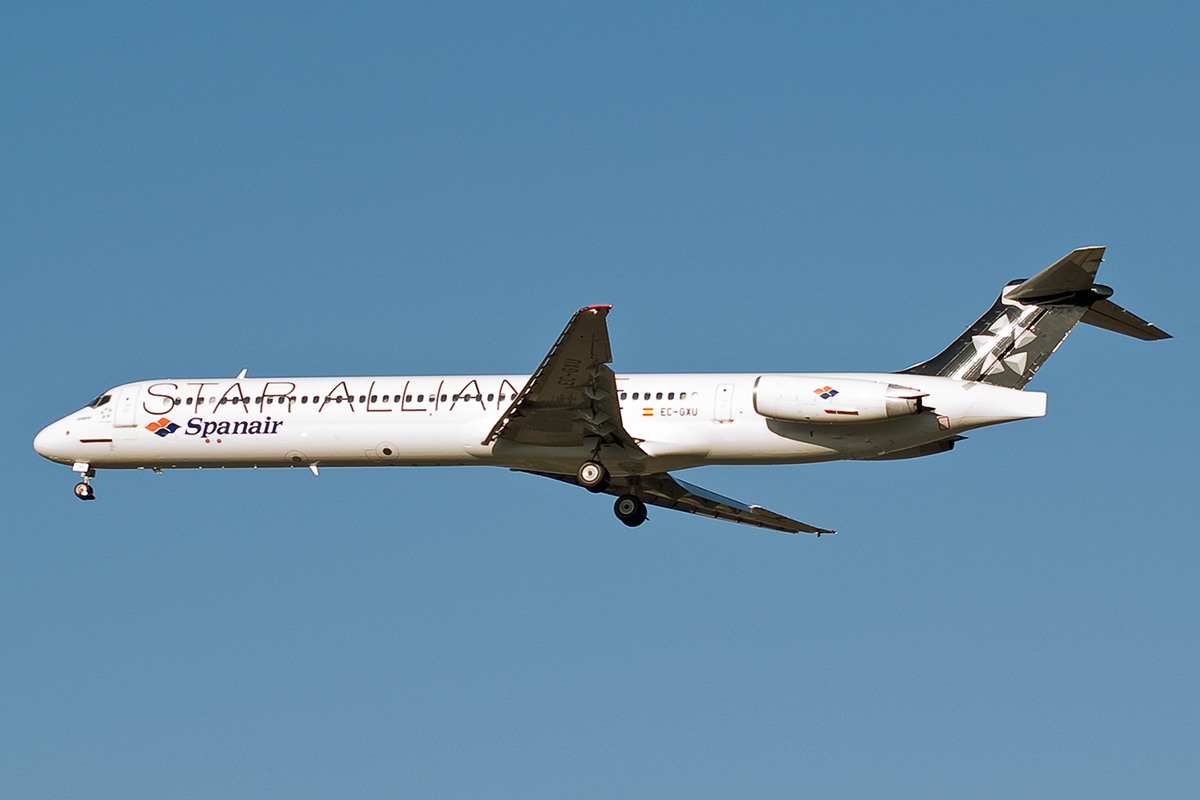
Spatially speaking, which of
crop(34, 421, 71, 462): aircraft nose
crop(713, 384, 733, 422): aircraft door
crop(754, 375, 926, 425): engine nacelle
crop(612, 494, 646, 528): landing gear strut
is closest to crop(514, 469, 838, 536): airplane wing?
crop(612, 494, 646, 528): landing gear strut

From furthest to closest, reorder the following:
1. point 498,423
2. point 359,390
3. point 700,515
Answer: point 700,515 < point 359,390 < point 498,423

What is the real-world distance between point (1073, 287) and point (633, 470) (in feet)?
30.4

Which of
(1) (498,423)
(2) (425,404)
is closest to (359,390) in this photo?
(2) (425,404)

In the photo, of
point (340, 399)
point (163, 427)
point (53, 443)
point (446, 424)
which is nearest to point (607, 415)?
point (446, 424)

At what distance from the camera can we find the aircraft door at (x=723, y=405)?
31.0 meters

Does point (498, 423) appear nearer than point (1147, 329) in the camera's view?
No

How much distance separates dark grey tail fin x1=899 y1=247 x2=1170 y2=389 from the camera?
28.8m

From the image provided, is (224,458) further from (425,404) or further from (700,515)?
(700,515)

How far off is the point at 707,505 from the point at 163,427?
1217cm

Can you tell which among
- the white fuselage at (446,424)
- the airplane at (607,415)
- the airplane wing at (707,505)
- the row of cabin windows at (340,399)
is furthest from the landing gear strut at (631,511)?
the row of cabin windows at (340,399)

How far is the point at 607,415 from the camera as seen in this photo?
30844mm

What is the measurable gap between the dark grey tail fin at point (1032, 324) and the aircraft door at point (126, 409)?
1705 cm

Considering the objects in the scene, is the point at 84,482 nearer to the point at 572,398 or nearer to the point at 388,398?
the point at 388,398

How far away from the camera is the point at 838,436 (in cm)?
3017
